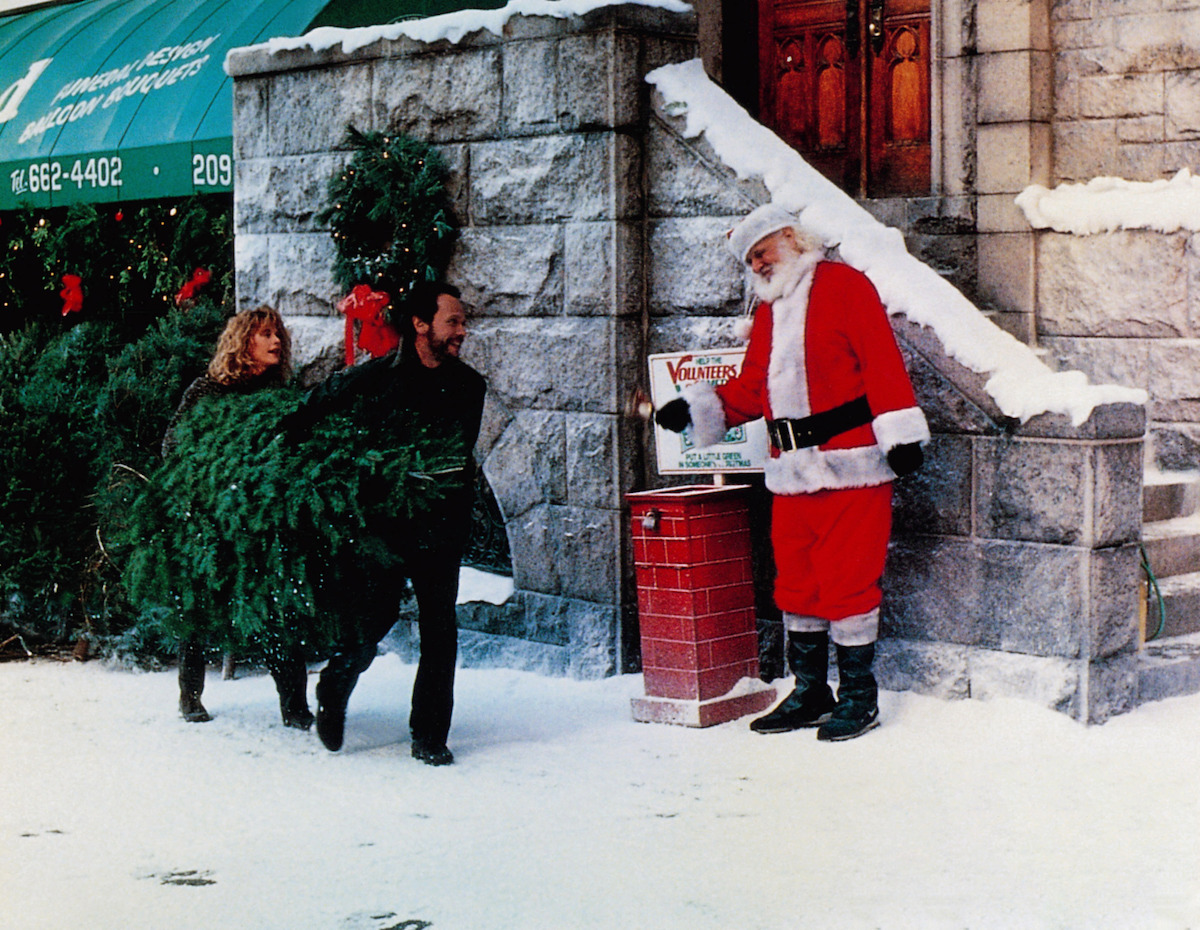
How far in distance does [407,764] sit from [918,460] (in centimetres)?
208

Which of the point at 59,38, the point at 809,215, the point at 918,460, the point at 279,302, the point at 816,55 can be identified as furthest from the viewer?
the point at 59,38

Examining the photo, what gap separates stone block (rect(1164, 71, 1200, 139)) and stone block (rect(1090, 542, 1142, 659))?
8.60 ft

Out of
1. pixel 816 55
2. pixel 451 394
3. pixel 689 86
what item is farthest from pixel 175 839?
pixel 816 55

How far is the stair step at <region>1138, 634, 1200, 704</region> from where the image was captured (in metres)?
6.66

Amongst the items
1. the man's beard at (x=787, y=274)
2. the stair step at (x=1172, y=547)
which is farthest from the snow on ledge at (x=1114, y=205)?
the man's beard at (x=787, y=274)

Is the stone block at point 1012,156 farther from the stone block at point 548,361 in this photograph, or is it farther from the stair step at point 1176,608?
the stone block at point 548,361

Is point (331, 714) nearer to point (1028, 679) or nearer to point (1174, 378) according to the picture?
point (1028, 679)

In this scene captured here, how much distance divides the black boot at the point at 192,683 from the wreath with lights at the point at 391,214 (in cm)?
192

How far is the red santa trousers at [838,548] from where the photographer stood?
20.6 ft

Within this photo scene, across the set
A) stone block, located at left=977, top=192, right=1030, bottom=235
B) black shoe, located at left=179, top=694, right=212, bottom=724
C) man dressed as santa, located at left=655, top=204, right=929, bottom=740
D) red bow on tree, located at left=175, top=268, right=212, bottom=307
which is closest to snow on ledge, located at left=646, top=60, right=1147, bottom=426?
man dressed as santa, located at left=655, top=204, right=929, bottom=740

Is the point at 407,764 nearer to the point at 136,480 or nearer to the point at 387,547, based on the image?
the point at 387,547

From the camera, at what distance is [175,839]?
5387 mm

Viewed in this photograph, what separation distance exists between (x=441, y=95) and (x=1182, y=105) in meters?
3.42

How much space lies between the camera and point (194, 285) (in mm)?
10258
